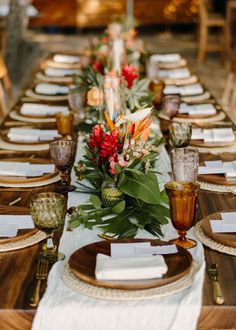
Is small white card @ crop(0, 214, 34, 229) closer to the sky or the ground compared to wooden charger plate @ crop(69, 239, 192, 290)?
closer to the ground

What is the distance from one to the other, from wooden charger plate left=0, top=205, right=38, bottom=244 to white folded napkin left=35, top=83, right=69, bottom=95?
213 cm

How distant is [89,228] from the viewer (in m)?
2.05

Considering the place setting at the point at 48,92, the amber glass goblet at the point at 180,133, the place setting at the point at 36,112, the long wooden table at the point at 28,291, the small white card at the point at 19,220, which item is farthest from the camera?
the place setting at the point at 48,92

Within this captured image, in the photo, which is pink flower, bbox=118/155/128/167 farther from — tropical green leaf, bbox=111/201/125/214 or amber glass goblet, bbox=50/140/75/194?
amber glass goblet, bbox=50/140/75/194

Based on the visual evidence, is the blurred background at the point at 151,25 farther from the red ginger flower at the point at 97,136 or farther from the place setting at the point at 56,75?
the red ginger flower at the point at 97,136

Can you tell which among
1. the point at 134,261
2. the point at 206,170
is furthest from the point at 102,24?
the point at 134,261

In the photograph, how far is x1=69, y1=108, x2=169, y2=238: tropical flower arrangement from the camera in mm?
2094

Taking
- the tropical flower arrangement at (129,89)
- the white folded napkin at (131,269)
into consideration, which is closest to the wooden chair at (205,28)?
the tropical flower arrangement at (129,89)

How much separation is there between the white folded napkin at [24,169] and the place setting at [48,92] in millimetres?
1493

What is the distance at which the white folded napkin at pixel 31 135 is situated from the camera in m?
3.15

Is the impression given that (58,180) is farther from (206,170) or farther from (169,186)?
(169,186)

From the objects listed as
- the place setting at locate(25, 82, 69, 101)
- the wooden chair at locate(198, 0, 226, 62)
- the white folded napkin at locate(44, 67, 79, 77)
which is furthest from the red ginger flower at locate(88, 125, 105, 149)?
the wooden chair at locate(198, 0, 226, 62)

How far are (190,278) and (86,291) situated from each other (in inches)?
9.7

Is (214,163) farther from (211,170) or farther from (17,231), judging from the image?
(17,231)
